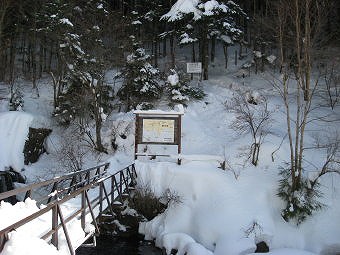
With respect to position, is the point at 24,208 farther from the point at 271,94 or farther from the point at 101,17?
the point at 271,94

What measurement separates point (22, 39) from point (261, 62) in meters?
20.4

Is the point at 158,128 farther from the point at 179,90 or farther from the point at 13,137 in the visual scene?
the point at 13,137

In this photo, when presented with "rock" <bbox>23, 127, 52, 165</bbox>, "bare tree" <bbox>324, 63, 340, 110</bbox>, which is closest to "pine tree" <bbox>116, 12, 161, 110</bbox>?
"rock" <bbox>23, 127, 52, 165</bbox>

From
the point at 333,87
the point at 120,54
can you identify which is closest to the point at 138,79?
the point at 120,54

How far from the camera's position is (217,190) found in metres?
13.9

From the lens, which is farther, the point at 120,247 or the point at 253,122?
the point at 253,122

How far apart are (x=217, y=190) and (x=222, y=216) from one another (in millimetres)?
1291

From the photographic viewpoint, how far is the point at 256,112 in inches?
856

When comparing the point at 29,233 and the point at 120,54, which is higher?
the point at 120,54

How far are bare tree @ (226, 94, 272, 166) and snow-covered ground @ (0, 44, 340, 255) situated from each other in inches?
14.1

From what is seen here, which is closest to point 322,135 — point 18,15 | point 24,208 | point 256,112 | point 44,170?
point 256,112

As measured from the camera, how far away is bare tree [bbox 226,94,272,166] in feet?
52.4

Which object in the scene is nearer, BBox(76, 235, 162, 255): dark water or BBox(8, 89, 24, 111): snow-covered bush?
BBox(76, 235, 162, 255): dark water

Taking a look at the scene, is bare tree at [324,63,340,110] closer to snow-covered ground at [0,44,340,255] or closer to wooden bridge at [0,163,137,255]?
snow-covered ground at [0,44,340,255]
